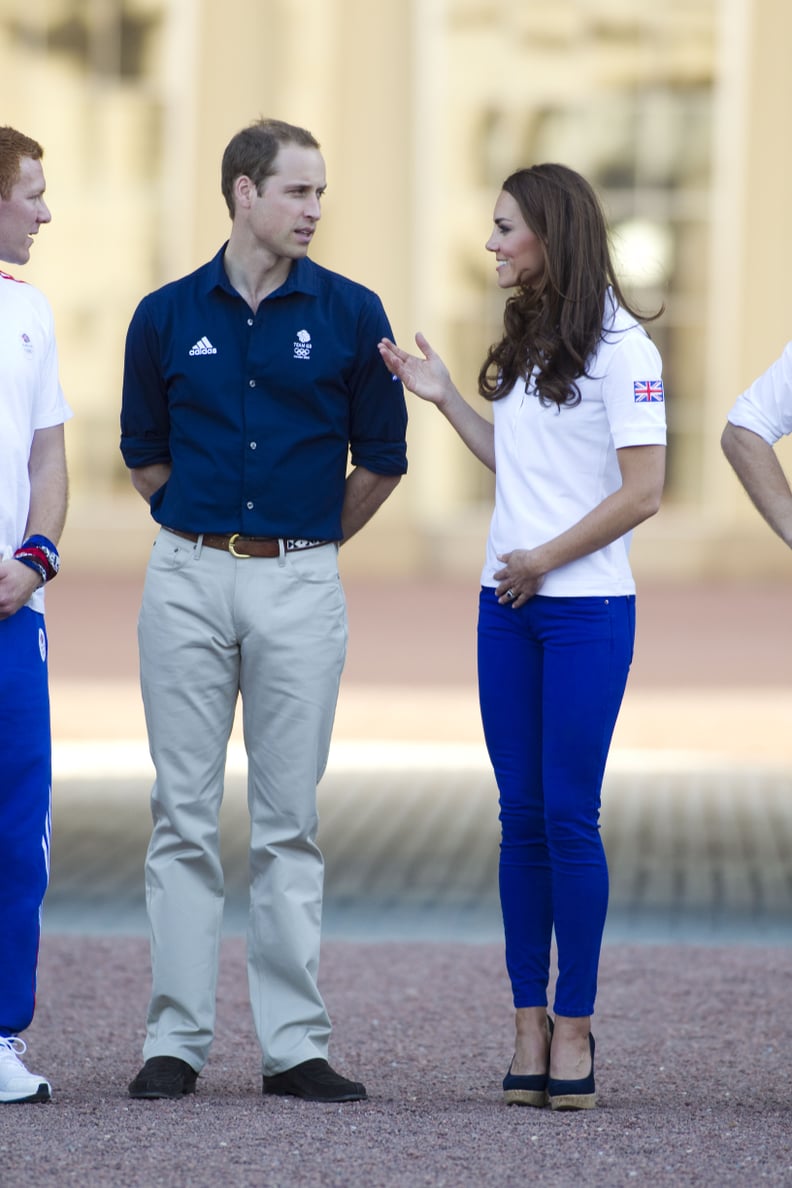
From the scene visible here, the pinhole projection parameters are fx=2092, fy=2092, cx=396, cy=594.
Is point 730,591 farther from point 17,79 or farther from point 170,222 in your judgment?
point 17,79

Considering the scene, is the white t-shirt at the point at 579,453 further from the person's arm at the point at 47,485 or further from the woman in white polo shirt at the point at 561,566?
the person's arm at the point at 47,485

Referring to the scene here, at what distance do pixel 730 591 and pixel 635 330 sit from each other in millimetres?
16126

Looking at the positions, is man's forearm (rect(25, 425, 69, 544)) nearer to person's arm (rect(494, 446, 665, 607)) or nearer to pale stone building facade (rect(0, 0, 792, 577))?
person's arm (rect(494, 446, 665, 607))

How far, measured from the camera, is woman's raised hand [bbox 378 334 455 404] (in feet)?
14.8

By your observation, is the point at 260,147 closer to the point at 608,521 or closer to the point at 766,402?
the point at 608,521

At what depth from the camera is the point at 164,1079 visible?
175 inches

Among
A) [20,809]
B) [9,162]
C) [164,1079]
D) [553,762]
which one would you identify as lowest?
[164,1079]

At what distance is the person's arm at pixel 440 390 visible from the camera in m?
4.53

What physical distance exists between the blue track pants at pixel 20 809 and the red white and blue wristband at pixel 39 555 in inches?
4.3

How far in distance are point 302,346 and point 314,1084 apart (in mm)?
1584

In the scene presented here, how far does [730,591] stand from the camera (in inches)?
798

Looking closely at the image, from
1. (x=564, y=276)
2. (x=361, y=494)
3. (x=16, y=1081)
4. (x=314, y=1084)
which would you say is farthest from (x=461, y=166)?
(x=16, y=1081)

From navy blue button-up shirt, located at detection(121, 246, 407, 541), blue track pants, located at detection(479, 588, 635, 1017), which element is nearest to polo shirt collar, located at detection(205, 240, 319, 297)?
navy blue button-up shirt, located at detection(121, 246, 407, 541)

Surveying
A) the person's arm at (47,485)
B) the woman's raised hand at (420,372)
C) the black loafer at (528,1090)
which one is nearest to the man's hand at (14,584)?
the person's arm at (47,485)
